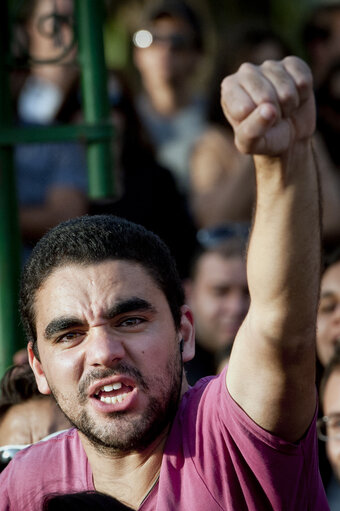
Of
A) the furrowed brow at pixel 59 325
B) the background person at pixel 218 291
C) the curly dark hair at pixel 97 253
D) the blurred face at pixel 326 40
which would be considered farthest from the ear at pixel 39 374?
the blurred face at pixel 326 40

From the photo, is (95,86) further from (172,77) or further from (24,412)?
(172,77)

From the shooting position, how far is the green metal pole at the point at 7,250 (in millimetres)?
4012

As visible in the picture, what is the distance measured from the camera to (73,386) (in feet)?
8.85

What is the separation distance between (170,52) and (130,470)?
3.77 meters

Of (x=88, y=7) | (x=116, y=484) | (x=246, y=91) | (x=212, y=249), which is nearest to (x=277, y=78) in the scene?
(x=246, y=91)

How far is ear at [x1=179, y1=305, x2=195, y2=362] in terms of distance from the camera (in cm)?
290

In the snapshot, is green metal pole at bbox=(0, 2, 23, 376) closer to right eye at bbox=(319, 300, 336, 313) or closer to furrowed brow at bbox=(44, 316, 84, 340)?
furrowed brow at bbox=(44, 316, 84, 340)

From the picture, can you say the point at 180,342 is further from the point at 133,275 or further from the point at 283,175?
the point at 283,175

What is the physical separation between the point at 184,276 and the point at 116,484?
297 centimetres

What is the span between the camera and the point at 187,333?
294 cm

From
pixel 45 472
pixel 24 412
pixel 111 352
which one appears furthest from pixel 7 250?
pixel 111 352

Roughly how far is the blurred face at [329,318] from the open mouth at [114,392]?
2309 millimetres

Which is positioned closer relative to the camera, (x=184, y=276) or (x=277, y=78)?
(x=277, y=78)

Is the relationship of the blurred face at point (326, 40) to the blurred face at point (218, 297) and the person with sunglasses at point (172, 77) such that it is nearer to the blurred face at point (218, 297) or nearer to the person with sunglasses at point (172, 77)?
the person with sunglasses at point (172, 77)
